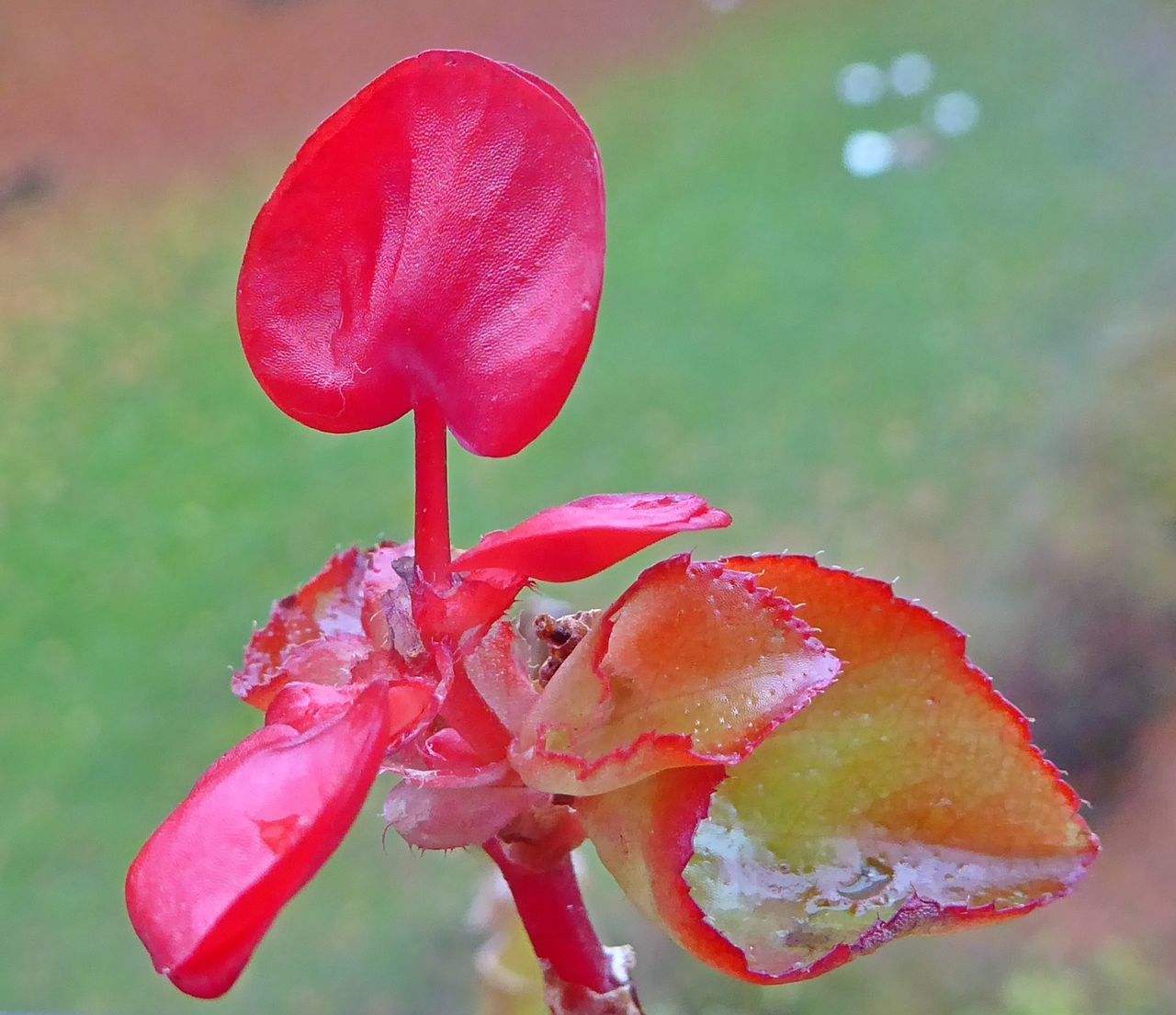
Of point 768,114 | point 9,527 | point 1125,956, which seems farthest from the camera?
point 768,114

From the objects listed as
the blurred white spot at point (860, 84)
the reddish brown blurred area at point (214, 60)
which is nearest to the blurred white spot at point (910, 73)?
the blurred white spot at point (860, 84)

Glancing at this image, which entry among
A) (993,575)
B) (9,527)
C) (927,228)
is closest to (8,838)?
(9,527)

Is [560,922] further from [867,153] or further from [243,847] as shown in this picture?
[867,153]

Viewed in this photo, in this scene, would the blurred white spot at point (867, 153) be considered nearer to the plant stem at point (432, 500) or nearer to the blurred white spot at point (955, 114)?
the blurred white spot at point (955, 114)

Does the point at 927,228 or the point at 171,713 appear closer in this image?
the point at 171,713

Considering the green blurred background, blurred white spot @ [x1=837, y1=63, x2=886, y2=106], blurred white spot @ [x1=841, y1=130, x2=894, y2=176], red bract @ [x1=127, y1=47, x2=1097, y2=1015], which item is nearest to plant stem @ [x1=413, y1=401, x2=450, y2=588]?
red bract @ [x1=127, y1=47, x2=1097, y2=1015]

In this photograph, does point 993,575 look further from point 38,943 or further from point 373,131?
point 373,131

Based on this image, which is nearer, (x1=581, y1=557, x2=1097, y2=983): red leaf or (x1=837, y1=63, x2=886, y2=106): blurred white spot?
(x1=581, y1=557, x2=1097, y2=983): red leaf

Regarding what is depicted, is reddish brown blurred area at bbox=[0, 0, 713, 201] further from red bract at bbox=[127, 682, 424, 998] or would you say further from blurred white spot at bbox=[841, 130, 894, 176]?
red bract at bbox=[127, 682, 424, 998]
